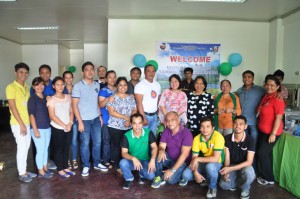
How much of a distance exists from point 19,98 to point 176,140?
1957 millimetres

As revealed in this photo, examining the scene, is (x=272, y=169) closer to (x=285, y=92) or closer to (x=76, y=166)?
(x=285, y=92)

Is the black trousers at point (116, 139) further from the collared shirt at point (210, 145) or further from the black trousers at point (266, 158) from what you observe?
the black trousers at point (266, 158)

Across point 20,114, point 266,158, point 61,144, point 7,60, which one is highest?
point 7,60

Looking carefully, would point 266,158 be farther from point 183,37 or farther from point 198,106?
point 183,37

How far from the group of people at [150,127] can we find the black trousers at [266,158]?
1 cm

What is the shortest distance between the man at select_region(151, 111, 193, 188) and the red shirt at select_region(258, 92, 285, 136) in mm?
958

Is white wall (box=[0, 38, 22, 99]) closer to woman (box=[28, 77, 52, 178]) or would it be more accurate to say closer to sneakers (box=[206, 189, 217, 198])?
woman (box=[28, 77, 52, 178])

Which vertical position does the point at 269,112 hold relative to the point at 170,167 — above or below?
above

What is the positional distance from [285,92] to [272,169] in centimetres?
161

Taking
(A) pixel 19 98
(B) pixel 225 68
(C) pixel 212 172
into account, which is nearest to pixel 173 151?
(C) pixel 212 172

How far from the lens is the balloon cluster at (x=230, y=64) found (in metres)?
4.86

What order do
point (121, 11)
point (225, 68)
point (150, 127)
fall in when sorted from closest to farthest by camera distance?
point (150, 127)
point (121, 11)
point (225, 68)

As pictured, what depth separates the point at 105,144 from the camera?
3.42 metres

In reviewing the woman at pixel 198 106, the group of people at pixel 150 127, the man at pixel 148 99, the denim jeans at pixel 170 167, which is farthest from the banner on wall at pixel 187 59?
the denim jeans at pixel 170 167
